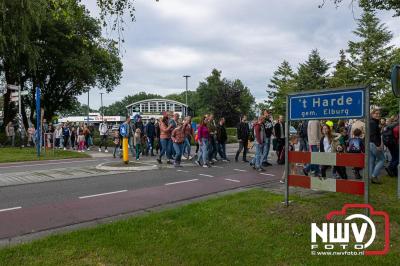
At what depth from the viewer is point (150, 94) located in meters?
153

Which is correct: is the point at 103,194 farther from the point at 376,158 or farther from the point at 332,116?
the point at 376,158

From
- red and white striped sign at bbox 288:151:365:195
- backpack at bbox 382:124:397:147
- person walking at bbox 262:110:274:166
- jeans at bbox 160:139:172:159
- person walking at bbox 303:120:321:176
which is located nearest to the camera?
red and white striped sign at bbox 288:151:365:195

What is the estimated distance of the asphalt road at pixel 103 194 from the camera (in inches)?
250

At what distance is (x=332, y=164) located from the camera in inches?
223

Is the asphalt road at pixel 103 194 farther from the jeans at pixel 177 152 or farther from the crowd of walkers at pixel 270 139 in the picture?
the crowd of walkers at pixel 270 139

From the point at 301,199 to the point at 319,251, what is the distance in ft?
8.46

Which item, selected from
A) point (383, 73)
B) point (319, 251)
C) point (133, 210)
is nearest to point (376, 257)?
point (319, 251)

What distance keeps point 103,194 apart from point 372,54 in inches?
1832

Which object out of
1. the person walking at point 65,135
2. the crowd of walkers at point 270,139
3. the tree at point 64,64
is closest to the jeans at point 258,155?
the crowd of walkers at point 270,139

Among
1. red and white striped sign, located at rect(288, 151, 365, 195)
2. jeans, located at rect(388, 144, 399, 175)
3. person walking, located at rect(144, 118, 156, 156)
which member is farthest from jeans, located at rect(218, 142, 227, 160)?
Answer: red and white striped sign, located at rect(288, 151, 365, 195)

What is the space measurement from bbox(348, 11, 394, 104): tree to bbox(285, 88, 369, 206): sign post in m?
42.4

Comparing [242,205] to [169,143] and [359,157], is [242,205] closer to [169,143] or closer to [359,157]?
[359,157]

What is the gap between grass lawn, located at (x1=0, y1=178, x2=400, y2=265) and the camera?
425cm

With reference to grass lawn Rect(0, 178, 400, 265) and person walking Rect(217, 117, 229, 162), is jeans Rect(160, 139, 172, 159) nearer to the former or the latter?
person walking Rect(217, 117, 229, 162)
